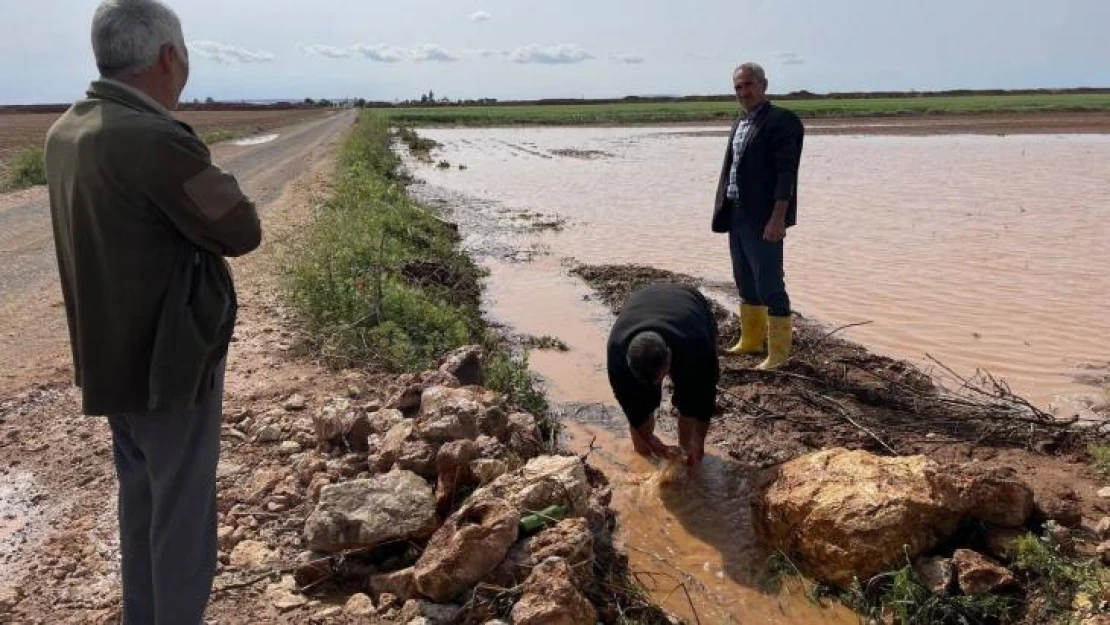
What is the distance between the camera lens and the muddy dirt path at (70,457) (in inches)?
121

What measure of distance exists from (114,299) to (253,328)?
474cm

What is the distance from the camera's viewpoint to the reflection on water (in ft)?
22.7

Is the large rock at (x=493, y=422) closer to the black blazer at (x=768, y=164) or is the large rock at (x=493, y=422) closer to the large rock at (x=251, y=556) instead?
the large rock at (x=251, y=556)

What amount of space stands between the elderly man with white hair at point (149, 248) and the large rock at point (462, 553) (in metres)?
0.97

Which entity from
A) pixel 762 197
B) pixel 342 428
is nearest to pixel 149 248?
pixel 342 428

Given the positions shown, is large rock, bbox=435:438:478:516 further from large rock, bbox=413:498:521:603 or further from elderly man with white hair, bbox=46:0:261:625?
elderly man with white hair, bbox=46:0:261:625

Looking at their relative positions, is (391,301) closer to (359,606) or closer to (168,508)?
(359,606)

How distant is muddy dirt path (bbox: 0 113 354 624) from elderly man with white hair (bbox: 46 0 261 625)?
105 centimetres

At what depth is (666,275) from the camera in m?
9.30

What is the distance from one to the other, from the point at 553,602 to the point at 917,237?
393 inches

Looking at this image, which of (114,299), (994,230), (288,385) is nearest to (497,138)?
(994,230)

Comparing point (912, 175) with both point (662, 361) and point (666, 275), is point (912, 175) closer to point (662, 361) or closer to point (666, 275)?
point (666, 275)

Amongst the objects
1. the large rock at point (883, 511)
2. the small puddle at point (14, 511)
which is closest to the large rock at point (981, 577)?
the large rock at point (883, 511)

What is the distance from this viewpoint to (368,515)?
10.7 ft
